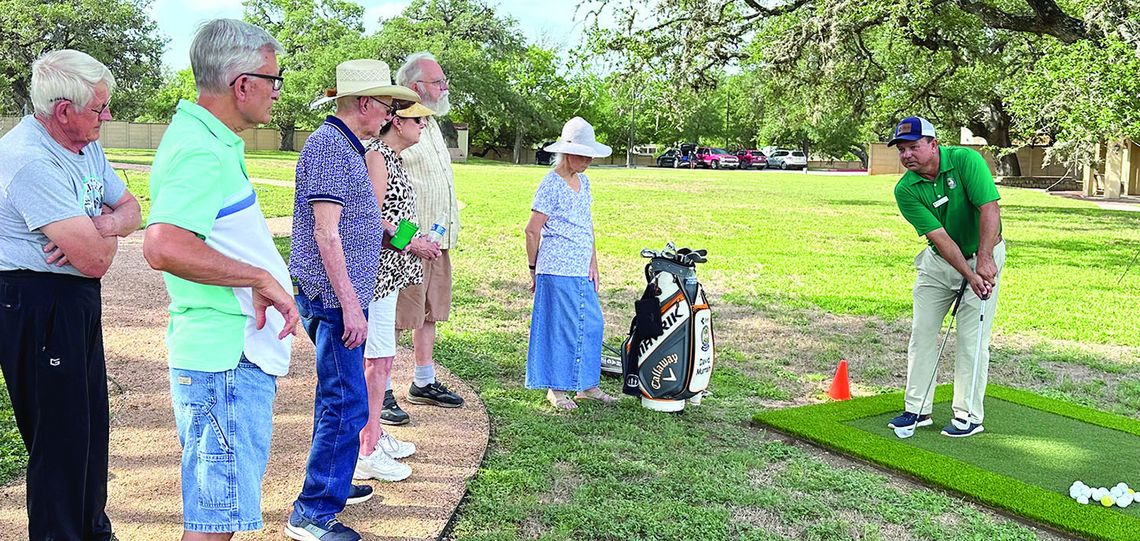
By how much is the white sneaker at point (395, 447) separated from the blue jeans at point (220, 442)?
1.87m

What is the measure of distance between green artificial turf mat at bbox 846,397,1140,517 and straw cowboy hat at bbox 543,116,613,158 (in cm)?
215

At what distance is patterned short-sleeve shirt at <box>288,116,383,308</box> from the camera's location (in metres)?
3.51

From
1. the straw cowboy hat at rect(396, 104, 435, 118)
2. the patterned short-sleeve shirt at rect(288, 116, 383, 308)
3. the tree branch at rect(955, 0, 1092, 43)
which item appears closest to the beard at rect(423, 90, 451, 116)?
the straw cowboy hat at rect(396, 104, 435, 118)

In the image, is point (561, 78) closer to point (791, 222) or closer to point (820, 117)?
point (820, 117)

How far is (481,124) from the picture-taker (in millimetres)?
66000

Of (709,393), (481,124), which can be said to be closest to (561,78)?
(481,124)

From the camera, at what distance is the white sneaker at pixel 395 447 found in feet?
15.6

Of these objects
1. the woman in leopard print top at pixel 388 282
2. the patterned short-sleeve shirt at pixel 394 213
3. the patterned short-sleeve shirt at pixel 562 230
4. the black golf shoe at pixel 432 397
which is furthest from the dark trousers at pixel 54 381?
the patterned short-sleeve shirt at pixel 562 230

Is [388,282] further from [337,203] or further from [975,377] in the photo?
[975,377]

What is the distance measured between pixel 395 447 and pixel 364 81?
192 centimetres

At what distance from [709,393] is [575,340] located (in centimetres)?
111

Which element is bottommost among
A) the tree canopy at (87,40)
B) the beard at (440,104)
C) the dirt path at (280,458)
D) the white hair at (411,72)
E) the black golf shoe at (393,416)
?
the dirt path at (280,458)

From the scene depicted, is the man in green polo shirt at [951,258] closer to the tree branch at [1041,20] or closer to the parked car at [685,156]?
the tree branch at [1041,20]

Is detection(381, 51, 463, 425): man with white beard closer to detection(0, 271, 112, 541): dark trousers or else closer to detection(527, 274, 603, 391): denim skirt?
detection(527, 274, 603, 391): denim skirt
